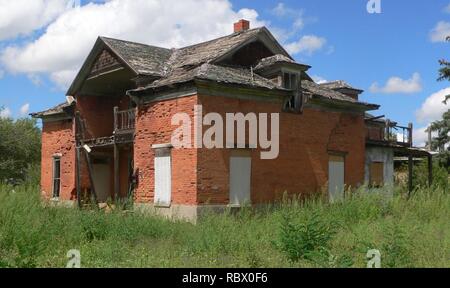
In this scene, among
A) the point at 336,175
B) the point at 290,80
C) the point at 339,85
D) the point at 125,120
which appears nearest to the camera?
the point at 290,80

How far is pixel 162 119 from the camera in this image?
18.8 metres

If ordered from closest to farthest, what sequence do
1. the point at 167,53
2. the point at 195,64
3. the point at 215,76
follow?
1. the point at 215,76
2. the point at 195,64
3. the point at 167,53

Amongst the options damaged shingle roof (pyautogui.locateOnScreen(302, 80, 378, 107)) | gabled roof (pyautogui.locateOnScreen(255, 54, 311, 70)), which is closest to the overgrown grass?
gabled roof (pyautogui.locateOnScreen(255, 54, 311, 70))

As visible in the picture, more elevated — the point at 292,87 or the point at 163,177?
the point at 292,87

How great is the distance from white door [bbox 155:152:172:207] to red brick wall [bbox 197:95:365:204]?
150 centimetres

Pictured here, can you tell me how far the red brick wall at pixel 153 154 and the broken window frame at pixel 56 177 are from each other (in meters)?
7.30

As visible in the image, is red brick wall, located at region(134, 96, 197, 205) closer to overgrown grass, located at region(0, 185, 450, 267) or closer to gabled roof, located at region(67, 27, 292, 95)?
gabled roof, located at region(67, 27, 292, 95)

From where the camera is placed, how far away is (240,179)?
18562mm

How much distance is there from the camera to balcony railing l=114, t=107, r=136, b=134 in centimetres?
2070

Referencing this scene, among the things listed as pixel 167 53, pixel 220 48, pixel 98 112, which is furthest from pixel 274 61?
pixel 98 112

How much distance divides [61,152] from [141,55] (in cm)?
720

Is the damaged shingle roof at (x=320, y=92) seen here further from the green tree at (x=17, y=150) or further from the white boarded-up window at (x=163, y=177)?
the green tree at (x=17, y=150)

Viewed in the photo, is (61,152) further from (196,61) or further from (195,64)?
(195,64)
